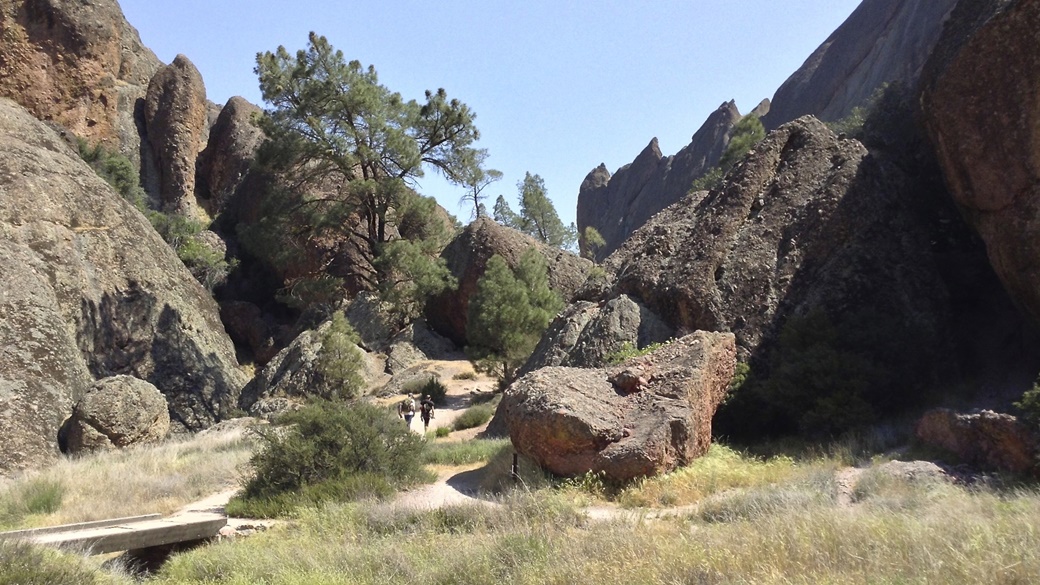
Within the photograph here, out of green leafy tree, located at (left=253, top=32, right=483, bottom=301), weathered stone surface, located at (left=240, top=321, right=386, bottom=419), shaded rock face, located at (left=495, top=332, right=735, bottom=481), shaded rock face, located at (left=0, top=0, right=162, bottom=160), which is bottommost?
shaded rock face, located at (left=495, top=332, right=735, bottom=481)

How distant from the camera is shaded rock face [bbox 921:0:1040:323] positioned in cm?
1212

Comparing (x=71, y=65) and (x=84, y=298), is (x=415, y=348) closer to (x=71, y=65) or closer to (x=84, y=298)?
(x=84, y=298)

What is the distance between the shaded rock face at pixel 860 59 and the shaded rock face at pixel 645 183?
840 centimetres

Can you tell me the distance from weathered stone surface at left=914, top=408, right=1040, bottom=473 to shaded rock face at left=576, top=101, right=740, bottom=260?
6099 centimetres

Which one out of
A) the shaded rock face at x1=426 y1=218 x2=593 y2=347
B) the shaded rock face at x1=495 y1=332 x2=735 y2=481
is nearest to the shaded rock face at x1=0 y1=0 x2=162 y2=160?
the shaded rock face at x1=426 y1=218 x2=593 y2=347

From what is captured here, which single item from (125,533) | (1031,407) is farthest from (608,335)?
(125,533)

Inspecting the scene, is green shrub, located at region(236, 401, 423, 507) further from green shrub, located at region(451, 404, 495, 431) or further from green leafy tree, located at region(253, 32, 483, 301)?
green leafy tree, located at region(253, 32, 483, 301)

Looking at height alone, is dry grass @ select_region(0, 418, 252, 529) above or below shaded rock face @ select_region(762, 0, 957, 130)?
below

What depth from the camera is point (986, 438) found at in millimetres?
9570

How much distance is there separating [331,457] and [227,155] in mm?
42088

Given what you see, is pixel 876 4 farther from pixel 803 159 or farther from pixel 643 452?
pixel 643 452

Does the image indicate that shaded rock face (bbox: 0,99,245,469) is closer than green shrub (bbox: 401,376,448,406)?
Yes

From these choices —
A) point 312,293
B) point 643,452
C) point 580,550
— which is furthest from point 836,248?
point 312,293

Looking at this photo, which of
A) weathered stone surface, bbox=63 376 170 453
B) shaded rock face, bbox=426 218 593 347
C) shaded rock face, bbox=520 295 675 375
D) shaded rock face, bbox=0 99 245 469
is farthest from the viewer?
shaded rock face, bbox=426 218 593 347
